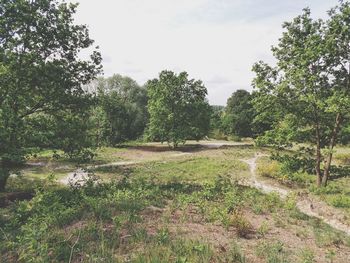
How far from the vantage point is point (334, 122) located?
64.1 feet

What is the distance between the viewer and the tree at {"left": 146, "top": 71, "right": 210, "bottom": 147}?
152 ft

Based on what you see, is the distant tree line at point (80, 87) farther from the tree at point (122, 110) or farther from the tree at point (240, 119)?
the tree at point (240, 119)

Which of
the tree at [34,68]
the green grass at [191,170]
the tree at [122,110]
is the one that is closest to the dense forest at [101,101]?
the tree at [34,68]

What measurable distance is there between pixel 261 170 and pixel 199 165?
594 cm

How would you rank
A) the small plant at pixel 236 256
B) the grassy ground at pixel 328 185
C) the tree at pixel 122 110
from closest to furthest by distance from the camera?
the small plant at pixel 236 256 < the grassy ground at pixel 328 185 < the tree at pixel 122 110

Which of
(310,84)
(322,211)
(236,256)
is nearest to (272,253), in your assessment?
(236,256)

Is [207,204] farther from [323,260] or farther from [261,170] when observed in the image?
[261,170]

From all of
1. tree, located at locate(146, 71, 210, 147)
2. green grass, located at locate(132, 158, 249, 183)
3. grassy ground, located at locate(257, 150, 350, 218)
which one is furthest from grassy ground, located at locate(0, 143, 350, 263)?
tree, located at locate(146, 71, 210, 147)

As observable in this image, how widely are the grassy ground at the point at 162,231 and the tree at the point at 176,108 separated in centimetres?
3084

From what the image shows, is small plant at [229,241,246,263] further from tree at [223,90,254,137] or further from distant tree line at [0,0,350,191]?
tree at [223,90,254,137]

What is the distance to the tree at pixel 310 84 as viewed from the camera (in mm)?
18109

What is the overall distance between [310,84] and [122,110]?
3419 centimetres

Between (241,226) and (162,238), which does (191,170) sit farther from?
(162,238)

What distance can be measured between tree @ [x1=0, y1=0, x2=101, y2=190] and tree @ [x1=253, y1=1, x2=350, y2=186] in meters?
10.8
